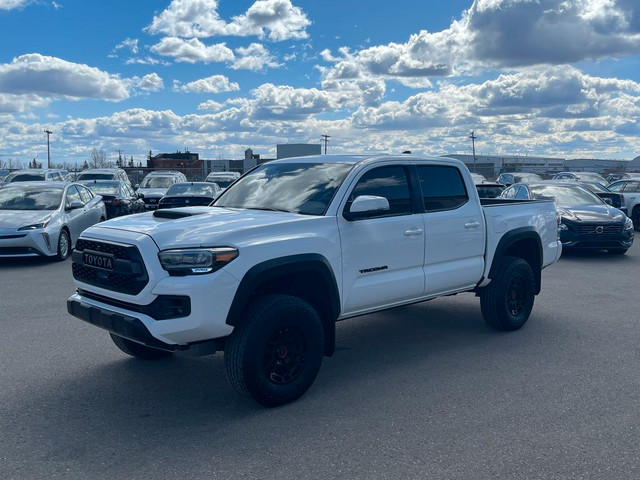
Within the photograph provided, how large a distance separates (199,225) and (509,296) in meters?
3.92

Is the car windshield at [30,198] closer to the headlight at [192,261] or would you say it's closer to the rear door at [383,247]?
the rear door at [383,247]

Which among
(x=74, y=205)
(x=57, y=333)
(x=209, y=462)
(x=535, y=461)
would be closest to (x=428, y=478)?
(x=535, y=461)

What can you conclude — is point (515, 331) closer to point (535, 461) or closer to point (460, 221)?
point (460, 221)

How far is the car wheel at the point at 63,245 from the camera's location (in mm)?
12656

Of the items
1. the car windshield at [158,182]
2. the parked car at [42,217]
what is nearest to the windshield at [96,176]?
the car windshield at [158,182]

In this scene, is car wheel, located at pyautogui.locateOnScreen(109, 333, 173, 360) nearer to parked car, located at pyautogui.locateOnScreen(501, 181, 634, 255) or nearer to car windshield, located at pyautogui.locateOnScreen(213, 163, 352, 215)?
car windshield, located at pyautogui.locateOnScreen(213, 163, 352, 215)

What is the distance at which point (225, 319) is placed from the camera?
457cm

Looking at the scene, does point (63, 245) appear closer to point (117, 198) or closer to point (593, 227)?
point (117, 198)

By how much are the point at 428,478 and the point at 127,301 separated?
7.90 ft

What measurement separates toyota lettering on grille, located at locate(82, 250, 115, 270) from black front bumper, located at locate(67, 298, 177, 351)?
Answer: 1.03 ft

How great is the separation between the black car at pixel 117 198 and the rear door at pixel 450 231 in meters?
12.8

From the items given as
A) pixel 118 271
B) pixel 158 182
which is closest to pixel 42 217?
pixel 118 271

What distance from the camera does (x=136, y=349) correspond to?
598 centimetres

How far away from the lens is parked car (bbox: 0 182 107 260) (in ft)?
38.9
